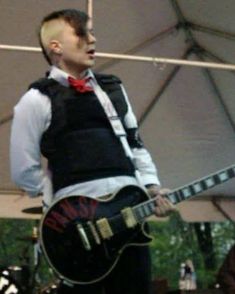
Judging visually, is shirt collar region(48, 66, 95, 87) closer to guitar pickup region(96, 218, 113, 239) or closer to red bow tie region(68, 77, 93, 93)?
red bow tie region(68, 77, 93, 93)

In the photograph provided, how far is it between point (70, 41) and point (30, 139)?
331 mm

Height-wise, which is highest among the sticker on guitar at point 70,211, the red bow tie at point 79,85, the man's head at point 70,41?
the man's head at point 70,41

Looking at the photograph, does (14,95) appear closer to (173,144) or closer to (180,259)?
(173,144)

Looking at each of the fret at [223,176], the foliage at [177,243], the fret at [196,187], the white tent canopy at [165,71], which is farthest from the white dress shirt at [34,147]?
the foliage at [177,243]

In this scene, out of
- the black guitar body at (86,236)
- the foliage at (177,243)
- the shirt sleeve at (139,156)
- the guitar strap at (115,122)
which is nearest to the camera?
the black guitar body at (86,236)

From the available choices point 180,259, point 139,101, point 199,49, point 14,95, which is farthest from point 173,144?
point 180,259

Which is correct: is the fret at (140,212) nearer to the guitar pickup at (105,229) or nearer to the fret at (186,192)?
the guitar pickup at (105,229)

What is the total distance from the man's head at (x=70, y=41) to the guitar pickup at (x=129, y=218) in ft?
1.56

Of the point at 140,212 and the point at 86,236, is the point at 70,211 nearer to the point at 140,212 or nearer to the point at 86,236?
the point at 86,236

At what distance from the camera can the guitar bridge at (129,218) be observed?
8.00 feet

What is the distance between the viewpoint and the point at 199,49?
18.6 ft

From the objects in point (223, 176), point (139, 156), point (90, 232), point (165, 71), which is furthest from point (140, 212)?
point (165, 71)

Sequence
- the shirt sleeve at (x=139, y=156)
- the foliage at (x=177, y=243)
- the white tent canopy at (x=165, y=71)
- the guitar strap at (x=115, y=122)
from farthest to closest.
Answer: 1. the foliage at (x=177, y=243)
2. the white tent canopy at (x=165, y=71)
3. the shirt sleeve at (x=139, y=156)
4. the guitar strap at (x=115, y=122)

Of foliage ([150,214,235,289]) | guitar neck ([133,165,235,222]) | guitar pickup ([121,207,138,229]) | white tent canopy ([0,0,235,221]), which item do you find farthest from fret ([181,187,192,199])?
foliage ([150,214,235,289])
